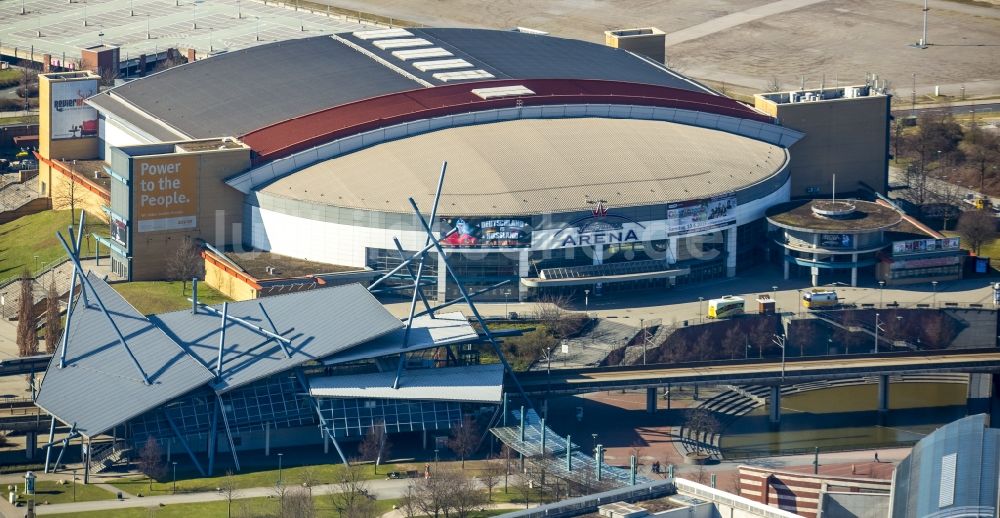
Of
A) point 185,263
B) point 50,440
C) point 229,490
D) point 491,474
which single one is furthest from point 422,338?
point 185,263

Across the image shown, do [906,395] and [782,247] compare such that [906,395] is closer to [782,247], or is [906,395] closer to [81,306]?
[782,247]

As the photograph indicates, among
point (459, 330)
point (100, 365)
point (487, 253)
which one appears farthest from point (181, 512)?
point (487, 253)

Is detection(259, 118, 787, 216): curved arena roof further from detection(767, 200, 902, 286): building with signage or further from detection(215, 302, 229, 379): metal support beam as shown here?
detection(215, 302, 229, 379): metal support beam

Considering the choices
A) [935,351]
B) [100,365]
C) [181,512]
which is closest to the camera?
[181,512]

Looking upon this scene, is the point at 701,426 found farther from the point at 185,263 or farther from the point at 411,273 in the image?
the point at 185,263

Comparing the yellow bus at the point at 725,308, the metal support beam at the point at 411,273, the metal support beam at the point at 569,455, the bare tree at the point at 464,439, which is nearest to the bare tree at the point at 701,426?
the metal support beam at the point at 569,455

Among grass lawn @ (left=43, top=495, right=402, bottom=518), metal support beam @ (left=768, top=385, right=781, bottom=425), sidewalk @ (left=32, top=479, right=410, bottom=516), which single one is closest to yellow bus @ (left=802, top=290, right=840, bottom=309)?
metal support beam @ (left=768, top=385, right=781, bottom=425)
